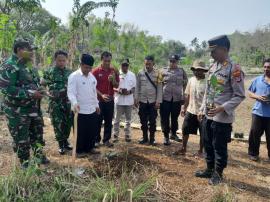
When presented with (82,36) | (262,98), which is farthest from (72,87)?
(82,36)

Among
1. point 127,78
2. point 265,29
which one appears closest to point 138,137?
point 127,78

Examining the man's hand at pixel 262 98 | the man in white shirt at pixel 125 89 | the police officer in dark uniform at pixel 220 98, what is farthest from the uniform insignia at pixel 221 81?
the man in white shirt at pixel 125 89

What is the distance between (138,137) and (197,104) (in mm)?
2114

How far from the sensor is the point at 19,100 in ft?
14.9

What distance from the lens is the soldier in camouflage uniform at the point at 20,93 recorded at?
4.41 metres

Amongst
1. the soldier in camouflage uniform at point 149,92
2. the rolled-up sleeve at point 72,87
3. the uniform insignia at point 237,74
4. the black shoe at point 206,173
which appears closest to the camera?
the uniform insignia at point 237,74

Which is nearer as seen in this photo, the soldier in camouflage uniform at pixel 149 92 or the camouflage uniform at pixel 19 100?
the camouflage uniform at pixel 19 100

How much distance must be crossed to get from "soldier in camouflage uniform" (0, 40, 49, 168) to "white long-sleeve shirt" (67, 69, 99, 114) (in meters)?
0.66

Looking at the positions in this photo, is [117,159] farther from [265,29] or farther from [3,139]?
[265,29]

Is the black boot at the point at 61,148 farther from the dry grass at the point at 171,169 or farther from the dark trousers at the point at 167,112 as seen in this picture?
the dark trousers at the point at 167,112

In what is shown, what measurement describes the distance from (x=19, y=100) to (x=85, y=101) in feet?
3.92

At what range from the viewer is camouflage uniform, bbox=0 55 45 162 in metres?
4.41

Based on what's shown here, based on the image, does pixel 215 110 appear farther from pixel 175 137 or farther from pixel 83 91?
pixel 175 137

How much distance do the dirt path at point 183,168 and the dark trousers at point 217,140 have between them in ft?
1.08
